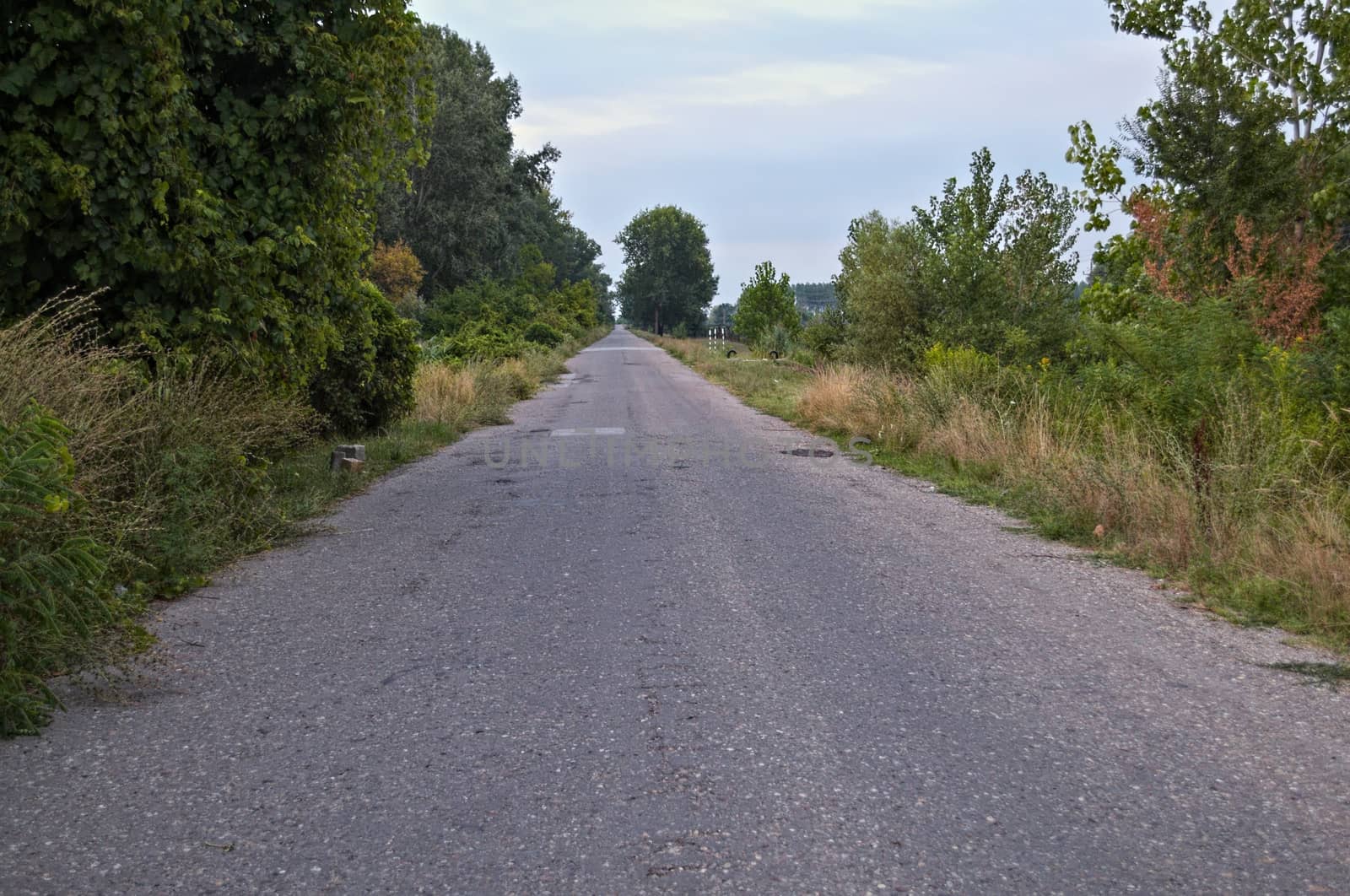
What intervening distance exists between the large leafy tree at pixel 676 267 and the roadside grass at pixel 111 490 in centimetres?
11860

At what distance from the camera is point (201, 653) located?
5086 mm

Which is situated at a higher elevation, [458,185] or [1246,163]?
[458,185]

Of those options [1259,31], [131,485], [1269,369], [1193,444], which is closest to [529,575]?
[131,485]

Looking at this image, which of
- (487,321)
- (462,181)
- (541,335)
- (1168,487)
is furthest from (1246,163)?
(462,181)

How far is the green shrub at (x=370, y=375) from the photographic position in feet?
42.2

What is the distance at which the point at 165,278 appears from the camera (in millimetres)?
7309

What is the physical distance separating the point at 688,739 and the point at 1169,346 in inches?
256

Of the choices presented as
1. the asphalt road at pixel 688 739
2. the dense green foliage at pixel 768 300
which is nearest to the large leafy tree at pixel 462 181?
the dense green foliage at pixel 768 300

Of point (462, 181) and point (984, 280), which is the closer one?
point (984, 280)

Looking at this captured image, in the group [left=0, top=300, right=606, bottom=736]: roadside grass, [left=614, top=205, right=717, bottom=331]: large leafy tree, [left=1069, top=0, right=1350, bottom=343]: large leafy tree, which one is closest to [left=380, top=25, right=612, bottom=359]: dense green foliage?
[left=1069, top=0, right=1350, bottom=343]: large leafy tree

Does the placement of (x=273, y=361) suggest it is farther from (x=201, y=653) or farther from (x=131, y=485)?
(x=201, y=653)

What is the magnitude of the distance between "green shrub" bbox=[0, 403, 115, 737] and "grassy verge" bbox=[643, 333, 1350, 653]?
18.5 ft

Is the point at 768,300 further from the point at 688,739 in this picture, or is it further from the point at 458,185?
the point at 688,739

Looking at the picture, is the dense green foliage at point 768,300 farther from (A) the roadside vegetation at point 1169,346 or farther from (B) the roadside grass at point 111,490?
(B) the roadside grass at point 111,490
